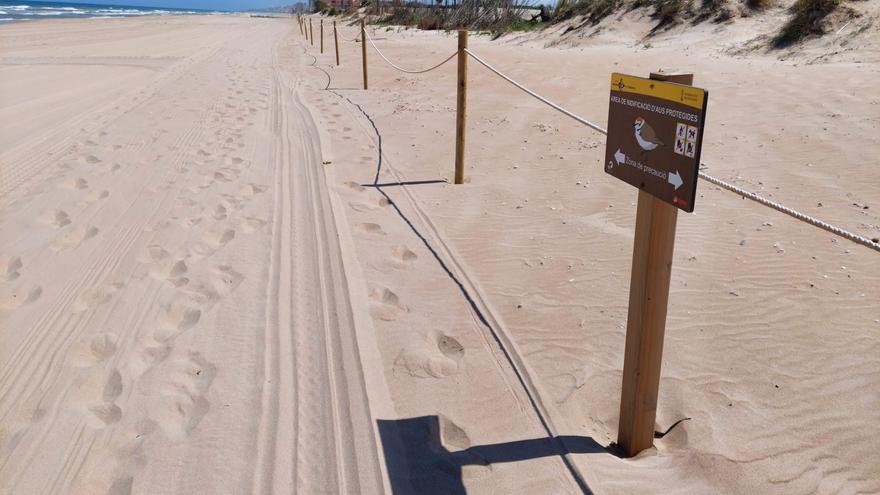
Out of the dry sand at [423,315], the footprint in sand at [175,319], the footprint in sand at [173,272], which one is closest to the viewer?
the dry sand at [423,315]

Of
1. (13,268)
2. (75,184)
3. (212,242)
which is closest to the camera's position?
→ (13,268)

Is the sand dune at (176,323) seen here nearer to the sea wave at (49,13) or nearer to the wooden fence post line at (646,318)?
the wooden fence post line at (646,318)

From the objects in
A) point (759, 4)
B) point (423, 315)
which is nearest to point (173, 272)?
point (423, 315)

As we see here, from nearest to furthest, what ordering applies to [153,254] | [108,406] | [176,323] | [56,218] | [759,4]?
[108,406] < [176,323] < [153,254] < [56,218] < [759,4]

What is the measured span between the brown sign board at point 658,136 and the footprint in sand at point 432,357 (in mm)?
1333

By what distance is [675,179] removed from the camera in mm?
2062

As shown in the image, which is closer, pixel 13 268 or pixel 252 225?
pixel 13 268

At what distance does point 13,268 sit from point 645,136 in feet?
13.5

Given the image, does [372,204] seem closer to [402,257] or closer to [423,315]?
[402,257]

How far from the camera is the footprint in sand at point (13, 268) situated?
419cm

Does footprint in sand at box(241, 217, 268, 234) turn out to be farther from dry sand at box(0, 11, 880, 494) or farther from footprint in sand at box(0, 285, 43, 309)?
footprint in sand at box(0, 285, 43, 309)

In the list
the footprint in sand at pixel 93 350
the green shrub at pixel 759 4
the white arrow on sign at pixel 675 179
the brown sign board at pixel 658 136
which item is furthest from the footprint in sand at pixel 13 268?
the green shrub at pixel 759 4

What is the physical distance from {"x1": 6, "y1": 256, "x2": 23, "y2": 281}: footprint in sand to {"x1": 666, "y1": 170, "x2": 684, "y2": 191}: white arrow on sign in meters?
4.04

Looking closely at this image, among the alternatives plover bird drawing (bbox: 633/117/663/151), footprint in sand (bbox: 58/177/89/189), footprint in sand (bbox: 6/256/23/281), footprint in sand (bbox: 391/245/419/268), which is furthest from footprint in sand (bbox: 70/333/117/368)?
footprint in sand (bbox: 58/177/89/189)
